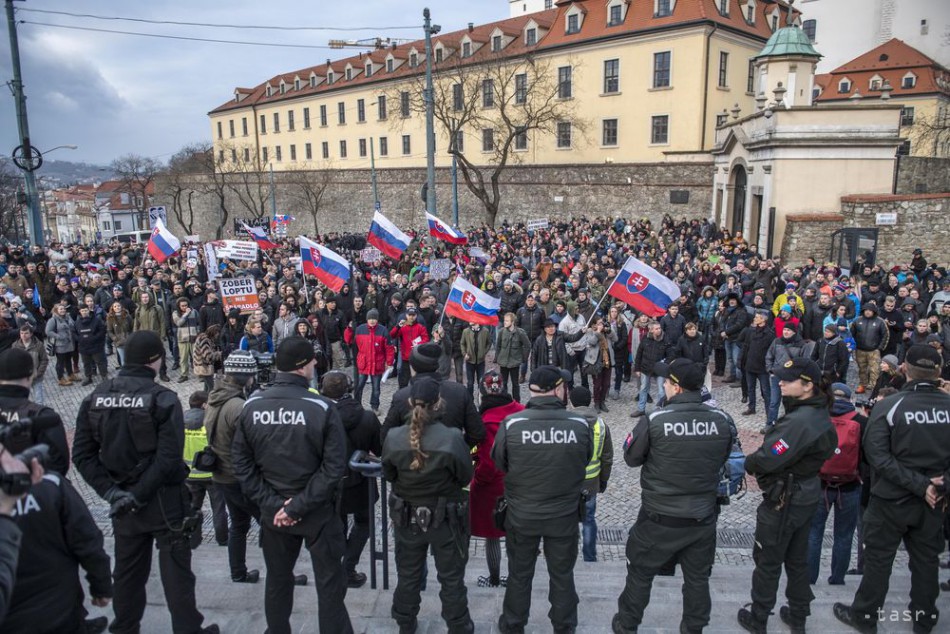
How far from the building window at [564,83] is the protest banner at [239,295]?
33.9 meters

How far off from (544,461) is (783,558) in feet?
5.89

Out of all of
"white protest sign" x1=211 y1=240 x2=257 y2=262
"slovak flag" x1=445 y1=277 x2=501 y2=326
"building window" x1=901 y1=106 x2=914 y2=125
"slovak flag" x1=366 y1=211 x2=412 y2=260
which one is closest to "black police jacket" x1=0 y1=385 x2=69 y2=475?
"slovak flag" x1=445 y1=277 x2=501 y2=326

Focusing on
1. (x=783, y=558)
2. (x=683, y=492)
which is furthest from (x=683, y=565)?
(x=783, y=558)

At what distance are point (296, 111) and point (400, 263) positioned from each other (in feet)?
161

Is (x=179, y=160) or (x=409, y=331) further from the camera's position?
(x=179, y=160)

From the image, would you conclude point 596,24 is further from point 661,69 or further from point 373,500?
point 373,500

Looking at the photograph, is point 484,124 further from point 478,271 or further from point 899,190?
point 478,271

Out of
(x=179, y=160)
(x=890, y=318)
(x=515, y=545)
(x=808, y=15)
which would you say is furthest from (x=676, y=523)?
(x=179, y=160)

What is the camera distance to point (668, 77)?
36625mm

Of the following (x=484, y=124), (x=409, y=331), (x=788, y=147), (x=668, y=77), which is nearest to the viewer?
(x=409, y=331)

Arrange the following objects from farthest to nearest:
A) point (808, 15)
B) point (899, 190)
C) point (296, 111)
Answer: point (296, 111) < point (808, 15) < point (899, 190)

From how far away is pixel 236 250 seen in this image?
628 inches

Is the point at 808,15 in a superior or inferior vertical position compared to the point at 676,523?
superior

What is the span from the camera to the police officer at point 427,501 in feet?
13.0
